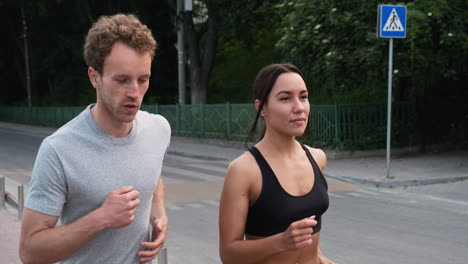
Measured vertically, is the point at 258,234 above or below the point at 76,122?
below

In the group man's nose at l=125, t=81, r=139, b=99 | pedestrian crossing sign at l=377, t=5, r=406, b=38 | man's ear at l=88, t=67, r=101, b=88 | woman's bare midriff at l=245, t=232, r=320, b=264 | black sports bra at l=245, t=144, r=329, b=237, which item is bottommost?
woman's bare midriff at l=245, t=232, r=320, b=264

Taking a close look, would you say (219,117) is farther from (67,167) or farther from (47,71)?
(47,71)

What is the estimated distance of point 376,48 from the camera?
46.5ft

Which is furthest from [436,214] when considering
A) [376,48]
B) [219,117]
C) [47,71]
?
[47,71]

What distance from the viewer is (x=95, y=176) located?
85.3 inches

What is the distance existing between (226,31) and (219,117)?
5.57m

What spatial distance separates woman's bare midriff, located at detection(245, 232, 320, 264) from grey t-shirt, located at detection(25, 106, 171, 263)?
53 cm

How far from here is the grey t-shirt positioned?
2.09m

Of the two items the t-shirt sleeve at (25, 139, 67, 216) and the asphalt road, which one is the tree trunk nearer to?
the asphalt road

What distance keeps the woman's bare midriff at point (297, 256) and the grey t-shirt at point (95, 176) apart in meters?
0.53

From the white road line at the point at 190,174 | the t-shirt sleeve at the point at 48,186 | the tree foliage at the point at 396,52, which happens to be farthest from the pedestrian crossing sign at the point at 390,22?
the t-shirt sleeve at the point at 48,186

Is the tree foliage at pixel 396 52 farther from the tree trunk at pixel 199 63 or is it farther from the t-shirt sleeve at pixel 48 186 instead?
the t-shirt sleeve at pixel 48 186

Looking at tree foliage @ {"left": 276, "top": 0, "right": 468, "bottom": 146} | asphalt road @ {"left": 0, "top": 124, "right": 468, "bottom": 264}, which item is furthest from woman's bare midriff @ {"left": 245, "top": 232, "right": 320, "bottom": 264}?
tree foliage @ {"left": 276, "top": 0, "right": 468, "bottom": 146}

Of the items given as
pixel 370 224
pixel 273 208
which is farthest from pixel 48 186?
pixel 370 224
